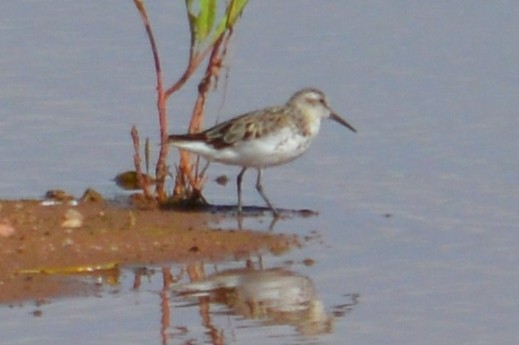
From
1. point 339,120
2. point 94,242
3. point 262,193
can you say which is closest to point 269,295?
point 94,242

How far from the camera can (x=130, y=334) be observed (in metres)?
10.6

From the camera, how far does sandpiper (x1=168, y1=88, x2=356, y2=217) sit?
13.5 meters

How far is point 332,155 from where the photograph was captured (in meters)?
15.1

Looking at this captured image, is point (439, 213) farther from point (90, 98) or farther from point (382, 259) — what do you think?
point (90, 98)

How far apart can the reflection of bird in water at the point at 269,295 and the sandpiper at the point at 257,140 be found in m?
1.63

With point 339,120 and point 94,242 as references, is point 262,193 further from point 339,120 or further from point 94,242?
point 94,242

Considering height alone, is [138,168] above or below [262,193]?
above

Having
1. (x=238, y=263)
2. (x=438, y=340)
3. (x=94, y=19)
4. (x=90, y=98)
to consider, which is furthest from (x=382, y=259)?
(x=94, y=19)

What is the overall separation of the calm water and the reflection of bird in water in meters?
0.02

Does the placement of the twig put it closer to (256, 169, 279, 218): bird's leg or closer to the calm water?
the calm water

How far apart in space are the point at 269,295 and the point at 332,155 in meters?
3.68

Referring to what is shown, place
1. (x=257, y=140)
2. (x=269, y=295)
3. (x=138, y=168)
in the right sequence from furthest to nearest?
(x=257, y=140) → (x=138, y=168) → (x=269, y=295)

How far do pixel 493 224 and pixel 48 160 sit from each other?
12.1 ft

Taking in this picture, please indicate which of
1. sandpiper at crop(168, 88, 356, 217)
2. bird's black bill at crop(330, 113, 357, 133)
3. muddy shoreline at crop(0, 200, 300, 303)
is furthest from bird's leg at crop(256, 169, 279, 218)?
bird's black bill at crop(330, 113, 357, 133)
